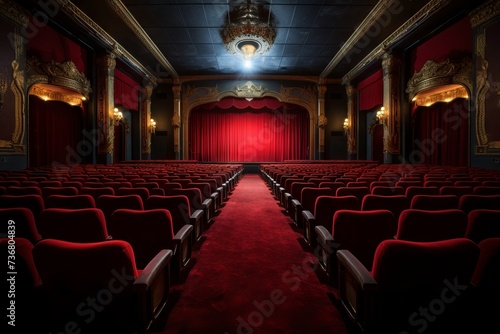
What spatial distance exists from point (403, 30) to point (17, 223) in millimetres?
8858

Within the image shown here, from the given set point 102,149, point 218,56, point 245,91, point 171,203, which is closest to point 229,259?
point 171,203

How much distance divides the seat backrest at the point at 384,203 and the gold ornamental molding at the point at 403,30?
6.00 m

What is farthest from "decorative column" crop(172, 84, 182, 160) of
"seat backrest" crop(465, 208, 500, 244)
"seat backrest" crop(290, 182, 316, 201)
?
"seat backrest" crop(465, 208, 500, 244)

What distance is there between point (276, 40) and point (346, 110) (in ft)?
18.0

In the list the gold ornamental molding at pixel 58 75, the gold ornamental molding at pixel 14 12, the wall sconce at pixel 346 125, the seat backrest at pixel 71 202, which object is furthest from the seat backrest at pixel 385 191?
the wall sconce at pixel 346 125

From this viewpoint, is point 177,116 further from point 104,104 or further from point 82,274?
point 82,274

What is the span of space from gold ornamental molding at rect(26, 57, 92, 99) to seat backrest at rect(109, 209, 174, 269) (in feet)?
21.0

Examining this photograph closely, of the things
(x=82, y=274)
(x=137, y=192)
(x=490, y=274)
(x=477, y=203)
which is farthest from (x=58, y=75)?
(x=490, y=274)

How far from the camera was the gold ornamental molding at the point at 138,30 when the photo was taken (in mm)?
6801

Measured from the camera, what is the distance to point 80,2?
21.2ft

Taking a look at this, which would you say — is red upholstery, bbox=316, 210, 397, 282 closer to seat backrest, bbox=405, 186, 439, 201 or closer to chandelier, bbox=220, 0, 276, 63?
seat backrest, bbox=405, 186, 439, 201

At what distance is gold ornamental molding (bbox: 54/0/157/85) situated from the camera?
6.45m

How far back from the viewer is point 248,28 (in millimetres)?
→ 7465

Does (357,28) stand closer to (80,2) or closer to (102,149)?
(80,2)
